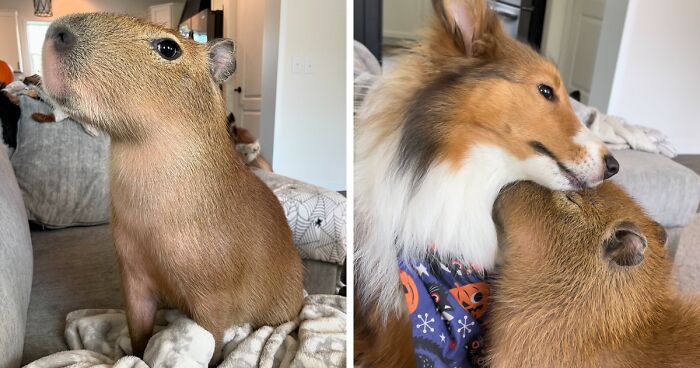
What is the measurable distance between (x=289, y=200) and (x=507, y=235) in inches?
11.7

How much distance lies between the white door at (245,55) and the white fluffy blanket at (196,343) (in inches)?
9.5

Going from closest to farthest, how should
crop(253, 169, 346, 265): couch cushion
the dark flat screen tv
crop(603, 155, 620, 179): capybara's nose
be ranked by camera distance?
crop(603, 155, 620, 179): capybara's nose, the dark flat screen tv, crop(253, 169, 346, 265): couch cushion

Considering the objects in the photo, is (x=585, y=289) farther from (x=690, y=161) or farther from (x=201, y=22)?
(x=201, y=22)

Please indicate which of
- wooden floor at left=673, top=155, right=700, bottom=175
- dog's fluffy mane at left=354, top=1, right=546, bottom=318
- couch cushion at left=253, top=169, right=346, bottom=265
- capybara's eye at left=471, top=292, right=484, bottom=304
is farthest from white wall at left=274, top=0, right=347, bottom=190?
wooden floor at left=673, top=155, right=700, bottom=175

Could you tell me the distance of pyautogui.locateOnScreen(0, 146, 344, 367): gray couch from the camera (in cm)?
57

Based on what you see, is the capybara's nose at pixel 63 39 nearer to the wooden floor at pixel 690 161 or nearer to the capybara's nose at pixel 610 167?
the capybara's nose at pixel 610 167

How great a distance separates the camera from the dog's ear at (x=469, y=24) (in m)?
0.44

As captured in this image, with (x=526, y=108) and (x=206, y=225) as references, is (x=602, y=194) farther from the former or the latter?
(x=206, y=225)

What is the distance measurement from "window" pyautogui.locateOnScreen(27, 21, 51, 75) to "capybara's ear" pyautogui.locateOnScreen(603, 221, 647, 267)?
52cm

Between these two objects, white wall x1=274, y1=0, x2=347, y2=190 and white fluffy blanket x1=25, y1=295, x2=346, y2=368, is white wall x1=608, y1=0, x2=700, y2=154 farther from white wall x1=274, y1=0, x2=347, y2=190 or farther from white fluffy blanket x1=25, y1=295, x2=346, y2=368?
white fluffy blanket x1=25, y1=295, x2=346, y2=368

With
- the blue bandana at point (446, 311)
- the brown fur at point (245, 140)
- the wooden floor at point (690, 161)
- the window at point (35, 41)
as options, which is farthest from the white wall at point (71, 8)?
the wooden floor at point (690, 161)

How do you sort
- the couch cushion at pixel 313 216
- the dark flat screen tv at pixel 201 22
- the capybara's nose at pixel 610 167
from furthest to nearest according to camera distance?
the couch cushion at pixel 313 216 < the dark flat screen tv at pixel 201 22 < the capybara's nose at pixel 610 167

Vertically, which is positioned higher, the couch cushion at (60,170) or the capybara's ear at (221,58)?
the capybara's ear at (221,58)

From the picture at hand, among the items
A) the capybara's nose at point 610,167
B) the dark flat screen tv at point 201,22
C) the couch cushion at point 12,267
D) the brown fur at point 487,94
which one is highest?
the dark flat screen tv at point 201,22
